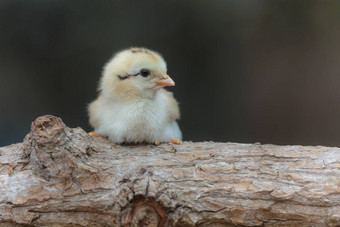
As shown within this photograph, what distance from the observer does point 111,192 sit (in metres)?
1.75

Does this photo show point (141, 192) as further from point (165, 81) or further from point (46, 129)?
point (165, 81)

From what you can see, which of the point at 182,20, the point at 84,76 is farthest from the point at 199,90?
the point at 84,76

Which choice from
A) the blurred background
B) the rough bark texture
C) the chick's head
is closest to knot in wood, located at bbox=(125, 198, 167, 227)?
the rough bark texture

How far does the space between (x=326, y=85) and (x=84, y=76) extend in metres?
2.14

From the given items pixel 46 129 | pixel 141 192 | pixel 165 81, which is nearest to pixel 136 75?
pixel 165 81

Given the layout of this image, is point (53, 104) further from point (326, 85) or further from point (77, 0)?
point (326, 85)

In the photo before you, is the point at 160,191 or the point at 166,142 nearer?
the point at 160,191

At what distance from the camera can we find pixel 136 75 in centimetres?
212

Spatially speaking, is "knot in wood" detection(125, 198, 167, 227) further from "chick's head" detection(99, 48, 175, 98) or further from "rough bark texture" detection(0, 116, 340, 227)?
"chick's head" detection(99, 48, 175, 98)

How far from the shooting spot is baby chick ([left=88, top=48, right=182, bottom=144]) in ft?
6.94

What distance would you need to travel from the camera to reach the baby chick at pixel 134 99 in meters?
2.12

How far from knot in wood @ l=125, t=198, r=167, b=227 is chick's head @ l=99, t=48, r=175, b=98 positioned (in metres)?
0.68

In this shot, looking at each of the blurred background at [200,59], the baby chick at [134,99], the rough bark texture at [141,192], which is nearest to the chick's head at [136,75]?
the baby chick at [134,99]

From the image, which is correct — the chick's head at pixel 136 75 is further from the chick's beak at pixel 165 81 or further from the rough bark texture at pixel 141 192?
the rough bark texture at pixel 141 192
